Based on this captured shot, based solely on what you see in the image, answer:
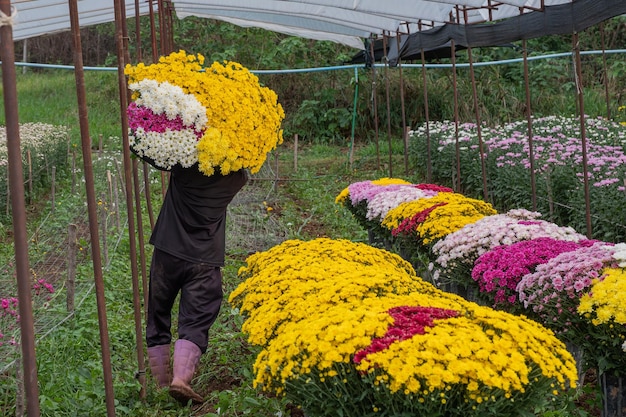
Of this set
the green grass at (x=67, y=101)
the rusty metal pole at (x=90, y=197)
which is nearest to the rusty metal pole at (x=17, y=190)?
the rusty metal pole at (x=90, y=197)

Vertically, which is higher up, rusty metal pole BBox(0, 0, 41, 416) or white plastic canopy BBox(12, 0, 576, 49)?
white plastic canopy BBox(12, 0, 576, 49)

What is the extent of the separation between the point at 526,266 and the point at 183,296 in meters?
1.81

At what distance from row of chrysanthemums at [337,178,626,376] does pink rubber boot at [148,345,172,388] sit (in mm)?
1692

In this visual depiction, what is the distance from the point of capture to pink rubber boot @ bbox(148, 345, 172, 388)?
179 inches

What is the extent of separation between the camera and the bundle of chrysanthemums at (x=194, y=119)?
4250 millimetres

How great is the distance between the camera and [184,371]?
14.0 ft

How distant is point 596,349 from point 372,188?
4.50 m

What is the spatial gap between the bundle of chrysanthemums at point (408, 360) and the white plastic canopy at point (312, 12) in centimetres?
454

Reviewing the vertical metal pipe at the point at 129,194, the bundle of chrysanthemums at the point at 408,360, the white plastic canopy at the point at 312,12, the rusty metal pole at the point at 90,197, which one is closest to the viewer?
the bundle of chrysanthemums at the point at 408,360

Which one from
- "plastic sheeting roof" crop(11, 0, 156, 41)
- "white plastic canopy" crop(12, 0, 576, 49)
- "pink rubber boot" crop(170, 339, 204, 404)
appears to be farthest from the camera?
"white plastic canopy" crop(12, 0, 576, 49)

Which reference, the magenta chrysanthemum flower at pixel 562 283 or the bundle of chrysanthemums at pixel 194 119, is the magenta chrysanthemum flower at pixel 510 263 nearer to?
the magenta chrysanthemum flower at pixel 562 283

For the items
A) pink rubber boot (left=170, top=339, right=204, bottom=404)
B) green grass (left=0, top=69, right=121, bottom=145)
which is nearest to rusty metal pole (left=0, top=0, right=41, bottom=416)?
pink rubber boot (left=170, top=339, right=204, bottom=404)

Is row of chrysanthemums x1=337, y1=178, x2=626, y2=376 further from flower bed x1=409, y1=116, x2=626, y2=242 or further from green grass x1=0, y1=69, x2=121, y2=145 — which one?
green grass x1=0, y1=69, x2=121, y2=145

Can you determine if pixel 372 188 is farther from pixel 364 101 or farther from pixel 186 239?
pixel 364 101
